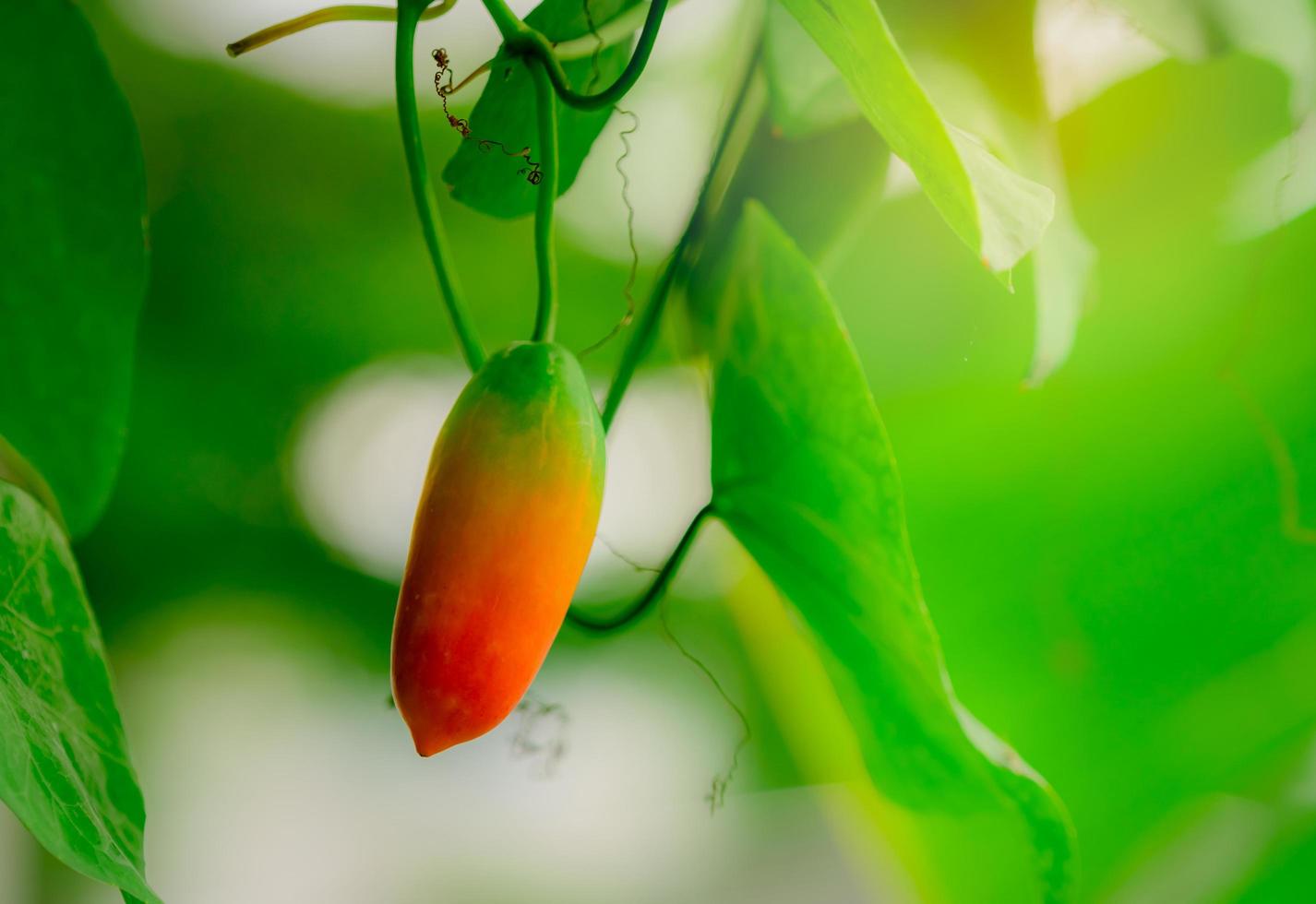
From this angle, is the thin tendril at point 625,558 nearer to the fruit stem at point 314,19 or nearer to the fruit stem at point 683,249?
the fruit stem at point 683,249

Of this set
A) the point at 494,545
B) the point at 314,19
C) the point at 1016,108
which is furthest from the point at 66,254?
the point at 1016,108

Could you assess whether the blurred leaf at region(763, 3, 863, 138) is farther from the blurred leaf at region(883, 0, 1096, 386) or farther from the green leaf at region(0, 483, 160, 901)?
the green leaf at region(0, 483, 160, 901)

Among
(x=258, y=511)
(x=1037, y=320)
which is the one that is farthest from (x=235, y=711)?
(x=1037, y=320)

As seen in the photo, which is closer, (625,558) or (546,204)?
(546,204)

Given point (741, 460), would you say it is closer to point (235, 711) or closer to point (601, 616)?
point (601, 616)

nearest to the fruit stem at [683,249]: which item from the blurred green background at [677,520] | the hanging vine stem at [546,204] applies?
the blurred green background at [677,520]

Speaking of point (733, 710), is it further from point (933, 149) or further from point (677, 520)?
point (933, 149)

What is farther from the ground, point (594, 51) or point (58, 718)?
point (594, 51)
